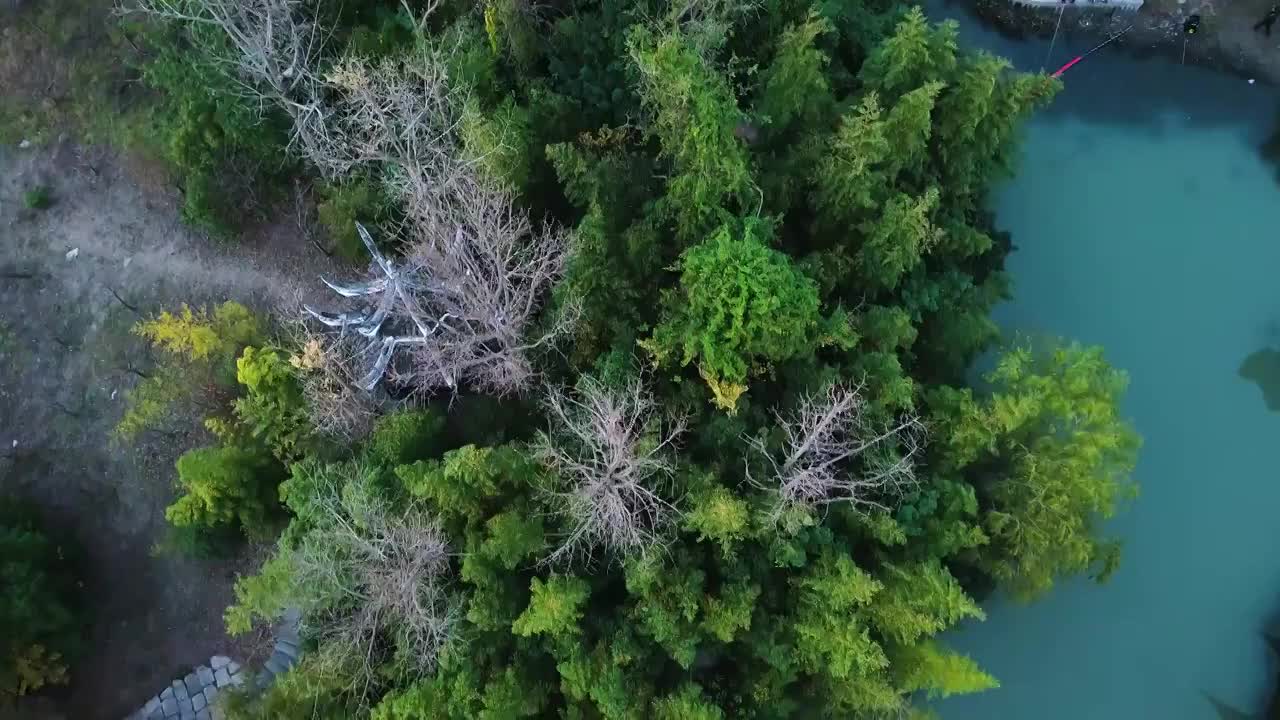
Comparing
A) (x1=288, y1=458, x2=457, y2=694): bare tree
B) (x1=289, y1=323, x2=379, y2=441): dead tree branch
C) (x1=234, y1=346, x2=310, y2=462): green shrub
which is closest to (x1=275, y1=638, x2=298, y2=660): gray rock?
(x1=288, y1=458, x2=457, y2=694): bare tree

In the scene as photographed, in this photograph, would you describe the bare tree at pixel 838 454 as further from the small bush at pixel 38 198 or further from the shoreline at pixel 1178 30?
the small bush at pixel 38 198

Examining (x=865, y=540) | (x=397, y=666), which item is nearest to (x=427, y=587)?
(x=397, y=666)

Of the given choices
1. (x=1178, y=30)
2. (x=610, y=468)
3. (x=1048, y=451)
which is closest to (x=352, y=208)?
(x=610, y=468)

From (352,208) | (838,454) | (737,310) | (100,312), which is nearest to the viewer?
(737,310)

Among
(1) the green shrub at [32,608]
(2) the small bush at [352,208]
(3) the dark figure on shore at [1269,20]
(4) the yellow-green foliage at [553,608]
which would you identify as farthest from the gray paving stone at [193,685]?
(3) the dark figure on shore at [1269,20]

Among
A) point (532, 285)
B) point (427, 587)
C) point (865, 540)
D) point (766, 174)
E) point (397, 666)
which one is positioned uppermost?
point (766, 174)

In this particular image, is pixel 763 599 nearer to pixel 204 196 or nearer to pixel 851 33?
pixel 851 33

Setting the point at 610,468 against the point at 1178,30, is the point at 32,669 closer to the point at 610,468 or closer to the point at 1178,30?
the point at 610,468
